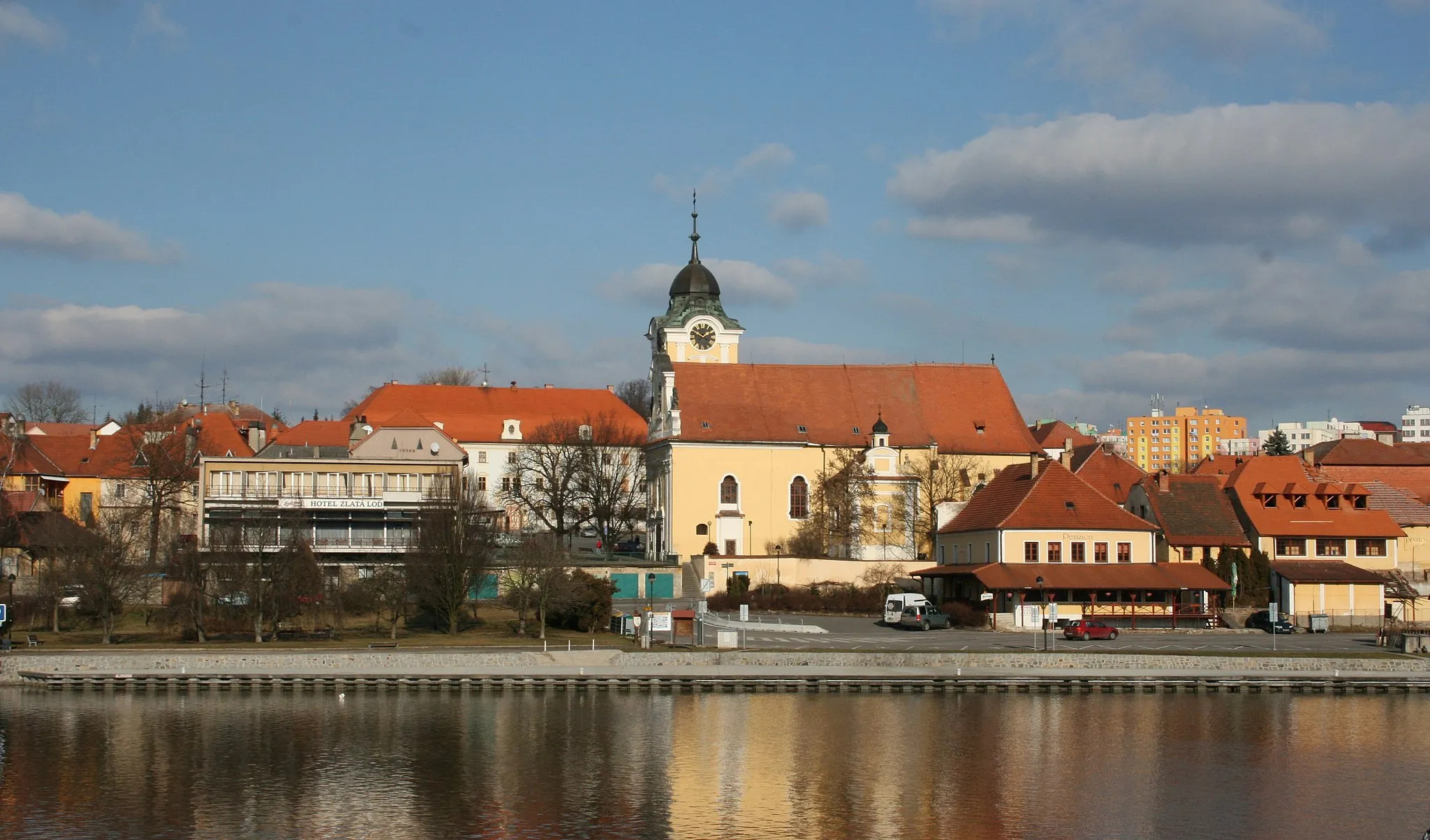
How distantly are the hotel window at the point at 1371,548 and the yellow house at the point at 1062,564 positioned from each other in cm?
909

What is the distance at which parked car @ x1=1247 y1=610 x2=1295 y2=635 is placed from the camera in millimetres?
60406

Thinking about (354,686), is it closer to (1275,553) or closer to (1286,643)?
(1286,643)

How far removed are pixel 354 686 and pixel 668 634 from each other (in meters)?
12.0

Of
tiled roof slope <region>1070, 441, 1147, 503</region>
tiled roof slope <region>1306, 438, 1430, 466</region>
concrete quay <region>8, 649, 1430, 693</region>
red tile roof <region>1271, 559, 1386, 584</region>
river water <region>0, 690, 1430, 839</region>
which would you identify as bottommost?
river water <region>0, 690, 1430, 839</region>

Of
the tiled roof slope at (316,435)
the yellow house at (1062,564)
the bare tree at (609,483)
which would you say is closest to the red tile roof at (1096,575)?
the yellow house at (1062,564)

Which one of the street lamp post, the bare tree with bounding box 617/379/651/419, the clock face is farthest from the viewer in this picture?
the bare tree with bounding box 617/379/651/419

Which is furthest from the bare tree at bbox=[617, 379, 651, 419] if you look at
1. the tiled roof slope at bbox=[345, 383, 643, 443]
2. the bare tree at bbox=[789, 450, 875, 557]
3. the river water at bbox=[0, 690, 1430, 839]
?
the river water at bbox=[0, 690, 1430, 839]

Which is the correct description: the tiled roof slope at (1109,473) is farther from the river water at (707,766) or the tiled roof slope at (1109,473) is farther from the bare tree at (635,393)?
the bare tree at (635,393)

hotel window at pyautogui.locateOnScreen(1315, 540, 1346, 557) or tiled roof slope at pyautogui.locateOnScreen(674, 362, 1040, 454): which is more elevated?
tiled roof slope at pyautogui.locateOnScreen(674, 362, 1040, 454)

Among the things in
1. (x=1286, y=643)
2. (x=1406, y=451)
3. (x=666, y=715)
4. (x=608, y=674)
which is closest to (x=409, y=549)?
(x=608, y=674)

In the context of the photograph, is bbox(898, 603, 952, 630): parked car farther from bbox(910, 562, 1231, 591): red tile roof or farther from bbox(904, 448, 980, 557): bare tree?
bbox(904, 448, 980, 557): bare tree

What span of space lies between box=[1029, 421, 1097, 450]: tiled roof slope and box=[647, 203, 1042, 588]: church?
4791 mm

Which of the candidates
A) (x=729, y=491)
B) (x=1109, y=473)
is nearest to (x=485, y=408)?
(x=729, y=491)

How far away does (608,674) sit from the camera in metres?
47.3
